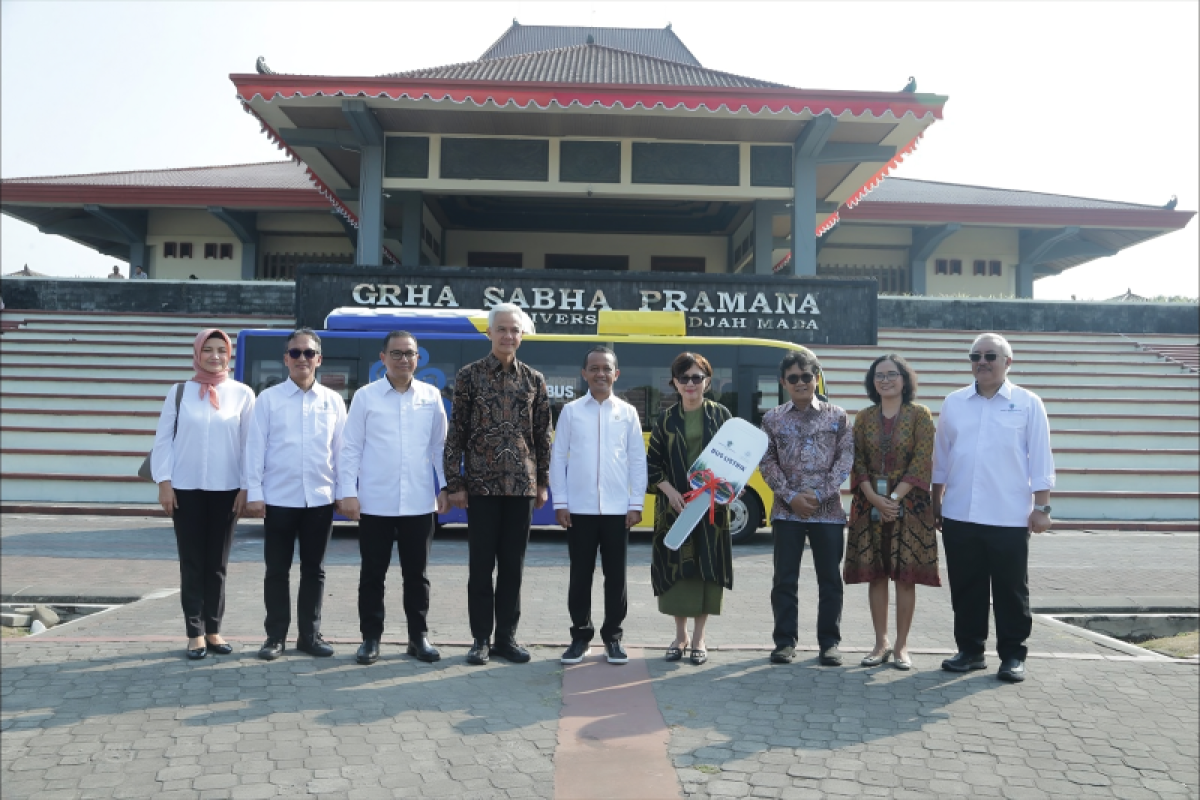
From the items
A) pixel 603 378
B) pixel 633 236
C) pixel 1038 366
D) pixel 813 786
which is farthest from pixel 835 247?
pixel 813 786

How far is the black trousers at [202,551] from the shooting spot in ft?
16.9

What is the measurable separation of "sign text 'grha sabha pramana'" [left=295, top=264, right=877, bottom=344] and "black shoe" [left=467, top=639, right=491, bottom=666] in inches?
415

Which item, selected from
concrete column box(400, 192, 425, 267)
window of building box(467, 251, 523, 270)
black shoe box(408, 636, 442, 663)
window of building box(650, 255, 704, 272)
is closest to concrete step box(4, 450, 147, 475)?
concrete column box(400, 192, 425, 267)

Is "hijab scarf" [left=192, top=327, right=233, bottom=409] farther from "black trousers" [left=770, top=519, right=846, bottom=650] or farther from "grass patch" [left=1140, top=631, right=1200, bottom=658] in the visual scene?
"grass patch" [left=1140, top=631, right=1200, bottom=658]

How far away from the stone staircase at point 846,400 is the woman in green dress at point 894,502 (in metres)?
9.35

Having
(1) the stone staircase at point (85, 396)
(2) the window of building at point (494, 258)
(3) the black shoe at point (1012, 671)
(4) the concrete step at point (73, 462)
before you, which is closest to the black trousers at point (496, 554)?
(3) the black shoe at point (1012, 671)

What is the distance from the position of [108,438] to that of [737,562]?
10.4 m

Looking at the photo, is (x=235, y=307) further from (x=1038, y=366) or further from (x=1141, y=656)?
(x=1141, y=656)

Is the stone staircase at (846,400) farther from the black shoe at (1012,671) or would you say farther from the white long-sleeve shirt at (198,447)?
the black shoe at (1012,671)

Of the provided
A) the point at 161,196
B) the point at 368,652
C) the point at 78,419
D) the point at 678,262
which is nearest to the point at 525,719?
the point at 368,652

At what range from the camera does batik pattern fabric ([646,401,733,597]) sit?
5172 millimetres

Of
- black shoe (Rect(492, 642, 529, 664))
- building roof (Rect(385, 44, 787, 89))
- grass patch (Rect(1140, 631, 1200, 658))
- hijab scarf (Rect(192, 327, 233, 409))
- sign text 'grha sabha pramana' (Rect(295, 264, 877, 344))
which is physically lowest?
grass patch (Rect(1140, 631, 1200, 658))

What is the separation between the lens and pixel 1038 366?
57.2 ft

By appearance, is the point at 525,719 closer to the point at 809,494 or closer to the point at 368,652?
the point at 368,652
